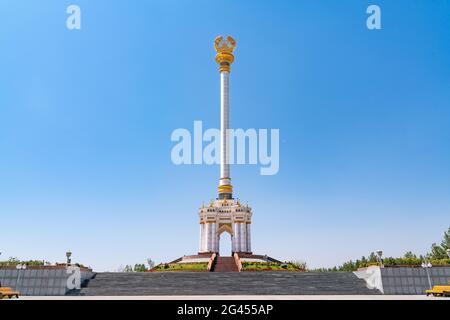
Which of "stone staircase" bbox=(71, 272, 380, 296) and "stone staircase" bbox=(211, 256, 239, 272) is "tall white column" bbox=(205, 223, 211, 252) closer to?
"stone staircase" bbox=(211, 256, 239, 272)

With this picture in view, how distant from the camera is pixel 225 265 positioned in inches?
1478

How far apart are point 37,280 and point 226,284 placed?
1257 cm

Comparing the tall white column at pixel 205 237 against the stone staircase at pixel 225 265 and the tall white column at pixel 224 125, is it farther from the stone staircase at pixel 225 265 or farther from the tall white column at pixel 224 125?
the stone staircase at pixel 225 265

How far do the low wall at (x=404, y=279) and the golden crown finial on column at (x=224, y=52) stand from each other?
129ft

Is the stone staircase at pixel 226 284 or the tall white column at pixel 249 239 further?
the tall white column at pixel 249 239

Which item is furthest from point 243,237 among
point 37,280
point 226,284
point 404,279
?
point 37,280

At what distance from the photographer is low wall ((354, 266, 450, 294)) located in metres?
24.7

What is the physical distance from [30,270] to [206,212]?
27034mm

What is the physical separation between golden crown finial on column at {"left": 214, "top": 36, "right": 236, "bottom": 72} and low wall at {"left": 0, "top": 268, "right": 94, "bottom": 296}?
128 feet

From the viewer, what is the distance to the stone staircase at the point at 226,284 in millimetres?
23859

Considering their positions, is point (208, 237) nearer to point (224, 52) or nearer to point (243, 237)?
point (243, 237)

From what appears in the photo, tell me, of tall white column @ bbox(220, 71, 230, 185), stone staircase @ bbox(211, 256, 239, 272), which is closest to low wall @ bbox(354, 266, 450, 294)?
stone staircase @ bbox(211, 256, 239, 272)

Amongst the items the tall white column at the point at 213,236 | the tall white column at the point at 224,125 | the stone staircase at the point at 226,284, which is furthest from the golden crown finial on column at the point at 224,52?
the stone staircase at the point at 226,284
